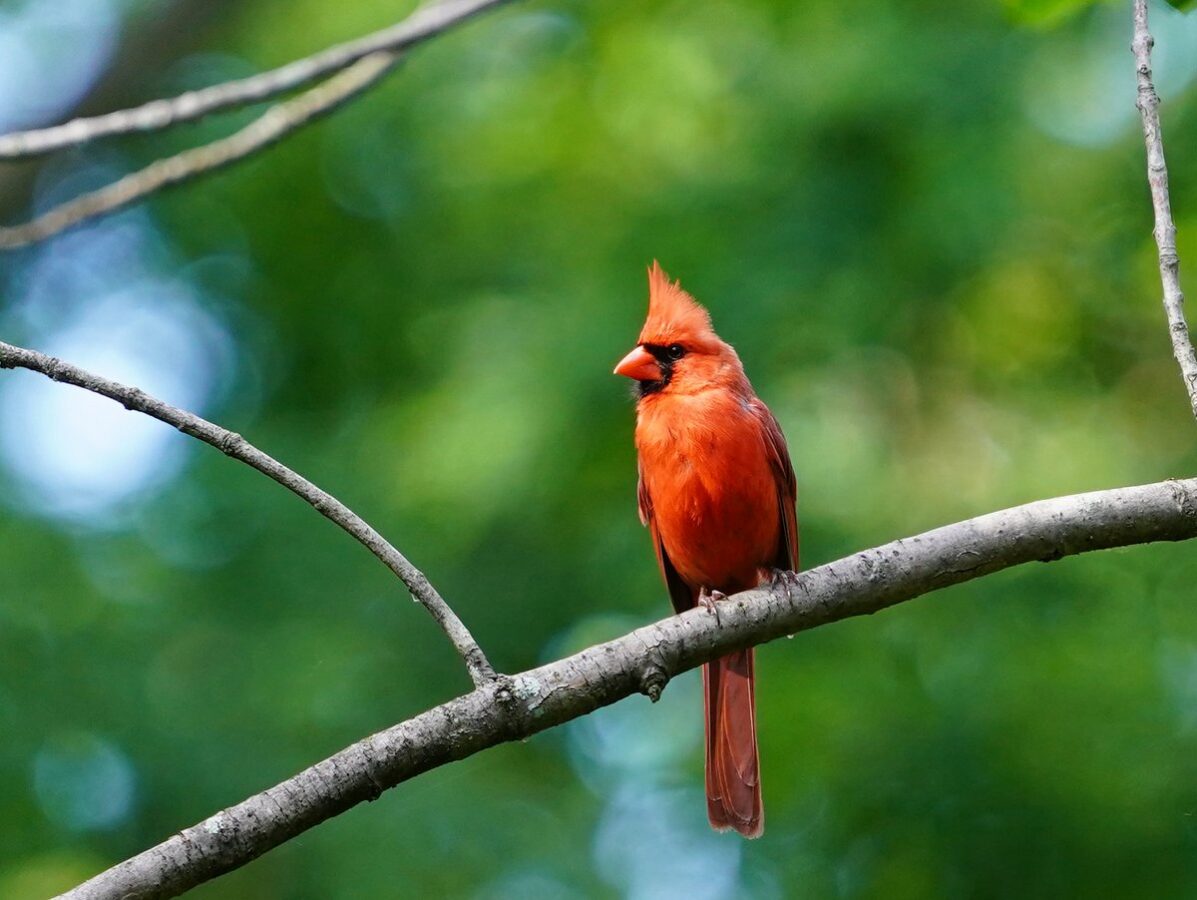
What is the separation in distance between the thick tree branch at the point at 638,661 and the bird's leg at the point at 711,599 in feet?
0.06

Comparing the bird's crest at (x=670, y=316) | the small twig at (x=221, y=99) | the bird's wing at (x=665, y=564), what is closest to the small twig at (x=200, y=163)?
the small twig at (x=221, y=99)

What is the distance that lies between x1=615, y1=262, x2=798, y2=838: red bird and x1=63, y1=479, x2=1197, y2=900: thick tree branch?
1.27 metres

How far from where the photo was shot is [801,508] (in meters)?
5.66

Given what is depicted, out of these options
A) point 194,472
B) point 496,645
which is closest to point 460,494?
point 496,645

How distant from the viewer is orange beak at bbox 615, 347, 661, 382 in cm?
477

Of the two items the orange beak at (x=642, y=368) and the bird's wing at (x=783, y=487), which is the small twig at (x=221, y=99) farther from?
the bird's wing at (x=783, y=487)

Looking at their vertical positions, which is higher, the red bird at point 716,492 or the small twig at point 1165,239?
the red bird at point 716,492

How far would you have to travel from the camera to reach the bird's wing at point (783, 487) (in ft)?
15.0

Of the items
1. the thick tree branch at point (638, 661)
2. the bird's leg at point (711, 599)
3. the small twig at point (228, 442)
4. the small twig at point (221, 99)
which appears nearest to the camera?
the thick tree branch at point (638, 661)

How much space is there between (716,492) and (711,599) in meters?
0.55

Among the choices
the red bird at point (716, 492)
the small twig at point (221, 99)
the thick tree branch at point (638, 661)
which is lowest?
the thick tree branch at point (638, 661)

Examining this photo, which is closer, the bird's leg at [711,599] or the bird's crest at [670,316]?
the bird's leg at [711,599]

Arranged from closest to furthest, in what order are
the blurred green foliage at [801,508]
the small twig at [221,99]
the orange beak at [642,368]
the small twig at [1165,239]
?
the small twig at [1165,239]
the small twig at [221,99]
the orange beak at [642,368]
the blurred green foliage at [801,508]

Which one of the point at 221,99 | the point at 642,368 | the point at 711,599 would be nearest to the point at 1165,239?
the point at 711,599
